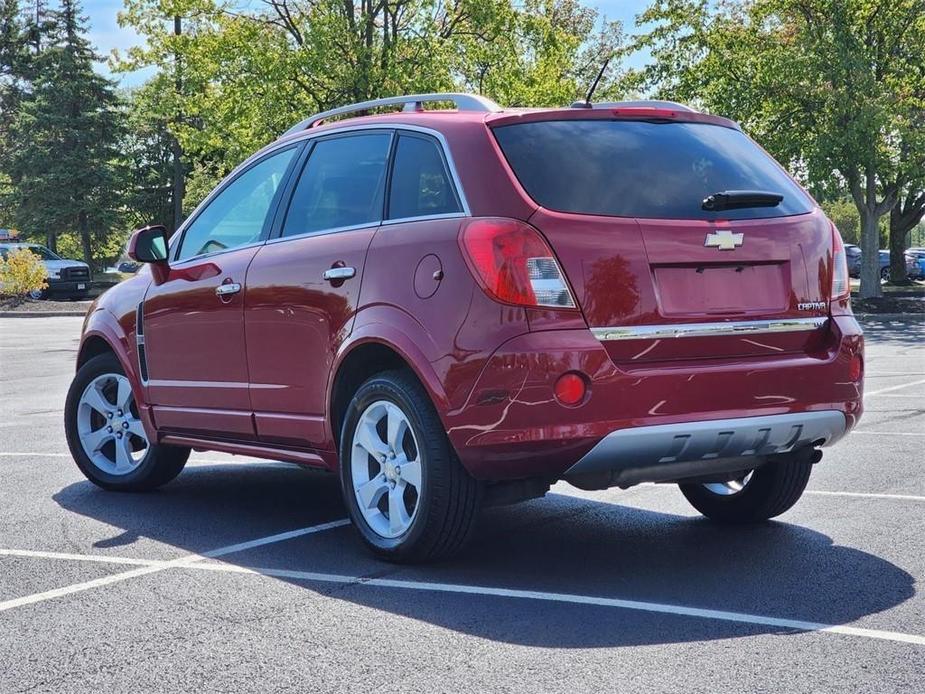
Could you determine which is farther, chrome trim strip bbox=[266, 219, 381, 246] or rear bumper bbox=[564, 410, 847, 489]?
chrome trim strip bbox=[266, 219, 381, 246]

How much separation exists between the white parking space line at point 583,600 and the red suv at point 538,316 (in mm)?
232

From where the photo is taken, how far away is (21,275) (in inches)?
1323

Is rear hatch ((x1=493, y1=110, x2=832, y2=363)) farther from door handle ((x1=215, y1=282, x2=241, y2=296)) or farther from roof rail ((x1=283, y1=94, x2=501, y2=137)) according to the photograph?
door handle ((x1=215, y1=282, x2=241, y2=296))

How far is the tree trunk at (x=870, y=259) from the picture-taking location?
111ft

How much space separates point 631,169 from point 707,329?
713 millimetres

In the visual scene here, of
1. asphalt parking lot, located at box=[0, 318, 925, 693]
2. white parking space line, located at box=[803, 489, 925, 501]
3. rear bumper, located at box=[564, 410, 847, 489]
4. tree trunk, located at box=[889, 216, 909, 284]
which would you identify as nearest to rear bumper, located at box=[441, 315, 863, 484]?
rear bumper, located at box=[564, 410, 847, 489]

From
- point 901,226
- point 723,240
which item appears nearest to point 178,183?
point 901,226

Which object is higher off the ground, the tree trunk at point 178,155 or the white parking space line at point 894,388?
the tree trunk at point 178,155

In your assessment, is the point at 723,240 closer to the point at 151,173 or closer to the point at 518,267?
the point at 518,267

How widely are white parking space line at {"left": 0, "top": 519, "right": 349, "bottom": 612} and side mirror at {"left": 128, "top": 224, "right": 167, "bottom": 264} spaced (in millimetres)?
1731

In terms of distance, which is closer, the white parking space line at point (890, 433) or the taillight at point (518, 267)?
the taillight at point (518, 267)

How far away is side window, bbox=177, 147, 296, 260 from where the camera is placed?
643cm

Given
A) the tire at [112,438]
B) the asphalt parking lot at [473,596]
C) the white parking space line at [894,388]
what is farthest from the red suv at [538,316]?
the white parking space line at [894,388]

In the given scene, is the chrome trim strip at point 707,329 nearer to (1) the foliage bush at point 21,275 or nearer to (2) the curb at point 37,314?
(2) the curb at point 37,314
